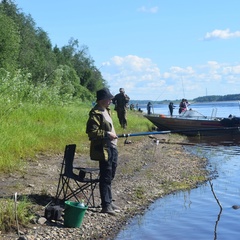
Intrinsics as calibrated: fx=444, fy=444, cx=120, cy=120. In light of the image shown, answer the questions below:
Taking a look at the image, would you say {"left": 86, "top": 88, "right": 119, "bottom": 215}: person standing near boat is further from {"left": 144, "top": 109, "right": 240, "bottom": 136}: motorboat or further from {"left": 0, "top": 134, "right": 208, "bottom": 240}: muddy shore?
{"left": 144, "top": 109, "right": 240, "bottom": 136}: motorboat

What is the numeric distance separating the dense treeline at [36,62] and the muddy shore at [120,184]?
601cm

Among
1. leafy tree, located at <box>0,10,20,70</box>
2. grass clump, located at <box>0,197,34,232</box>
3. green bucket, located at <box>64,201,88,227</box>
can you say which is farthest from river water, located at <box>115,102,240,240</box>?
leafy tree, located at <box>0,10,20,70</box>

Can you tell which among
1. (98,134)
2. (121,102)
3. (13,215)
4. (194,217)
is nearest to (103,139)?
(98,134)

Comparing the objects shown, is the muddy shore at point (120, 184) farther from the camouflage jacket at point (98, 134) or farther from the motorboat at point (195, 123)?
the motorboat at point (195, 123)

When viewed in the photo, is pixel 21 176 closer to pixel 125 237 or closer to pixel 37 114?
pixel 125 237

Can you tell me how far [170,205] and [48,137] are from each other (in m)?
5.74

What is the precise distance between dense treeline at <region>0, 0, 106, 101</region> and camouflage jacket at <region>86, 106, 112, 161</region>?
9683 millimetres

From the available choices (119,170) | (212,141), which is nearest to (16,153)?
(119,170)

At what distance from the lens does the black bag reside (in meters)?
6.39

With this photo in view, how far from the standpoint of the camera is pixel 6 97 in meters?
15.5

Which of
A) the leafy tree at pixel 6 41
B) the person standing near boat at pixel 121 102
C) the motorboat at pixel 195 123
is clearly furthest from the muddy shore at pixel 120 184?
the leafy tree at pixel 6 41

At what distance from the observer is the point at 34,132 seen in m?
13.1

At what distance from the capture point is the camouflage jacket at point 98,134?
6789 millimetres

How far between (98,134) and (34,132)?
263 inches
